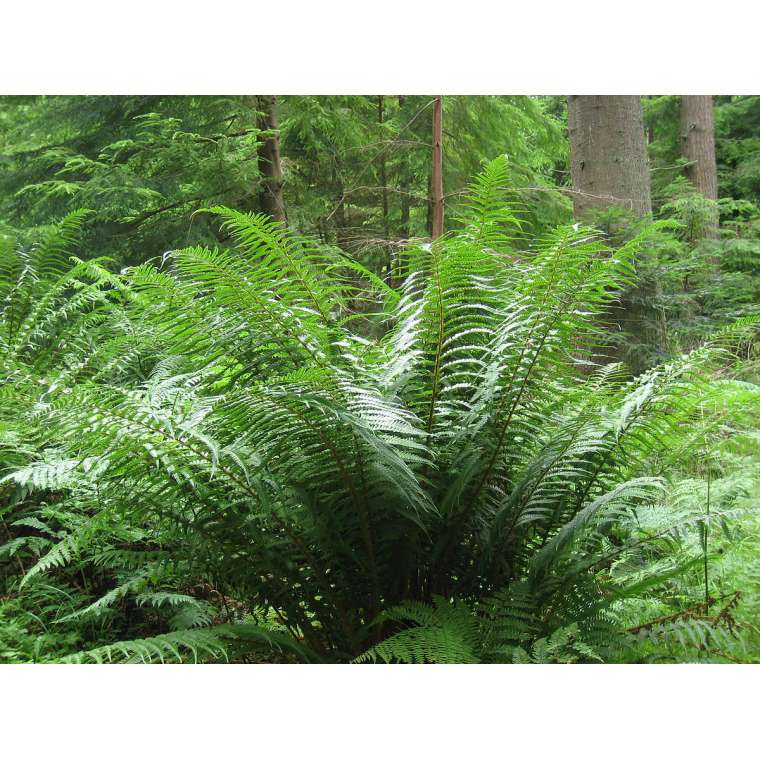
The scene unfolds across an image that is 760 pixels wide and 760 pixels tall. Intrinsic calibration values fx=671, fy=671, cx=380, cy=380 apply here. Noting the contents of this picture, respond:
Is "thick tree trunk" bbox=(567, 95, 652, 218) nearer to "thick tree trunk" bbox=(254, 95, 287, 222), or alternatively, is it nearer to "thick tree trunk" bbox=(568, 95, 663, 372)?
"thick tree trunk" bbox=(568, 95, 663, 372)

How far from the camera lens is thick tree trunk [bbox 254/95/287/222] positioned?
369cm

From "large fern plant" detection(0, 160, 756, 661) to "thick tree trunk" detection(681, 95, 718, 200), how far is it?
396cm

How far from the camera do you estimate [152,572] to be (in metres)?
1.36

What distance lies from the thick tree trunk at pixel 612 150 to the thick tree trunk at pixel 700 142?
1.69 metres

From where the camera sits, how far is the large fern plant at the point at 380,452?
115cm

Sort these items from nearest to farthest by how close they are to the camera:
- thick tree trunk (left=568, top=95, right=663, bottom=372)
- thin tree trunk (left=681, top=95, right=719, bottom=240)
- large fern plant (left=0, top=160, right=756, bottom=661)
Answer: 1. large fern plant (left=0, top=160, right=756, bottom=661)
2. thick tree trunk (left=568, top=95, right=663, bottom=372)
3. thin tree trunk (left=681, top=95, right=719, bottom=240)

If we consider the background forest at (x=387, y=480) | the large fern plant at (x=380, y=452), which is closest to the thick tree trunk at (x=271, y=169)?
the background forest at (x=387, y=480)

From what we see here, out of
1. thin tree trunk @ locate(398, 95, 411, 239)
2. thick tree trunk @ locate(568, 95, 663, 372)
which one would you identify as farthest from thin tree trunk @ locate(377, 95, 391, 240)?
thick tree trunk @ locate(568, 95, 663, 372)

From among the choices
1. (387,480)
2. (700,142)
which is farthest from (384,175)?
(387,480)
